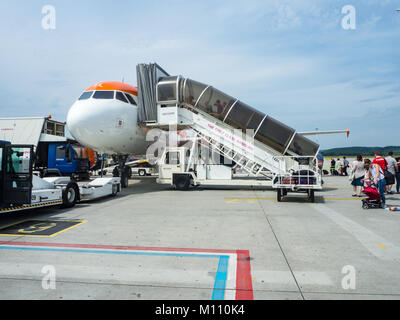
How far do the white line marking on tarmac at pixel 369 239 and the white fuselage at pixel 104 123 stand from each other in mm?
9484

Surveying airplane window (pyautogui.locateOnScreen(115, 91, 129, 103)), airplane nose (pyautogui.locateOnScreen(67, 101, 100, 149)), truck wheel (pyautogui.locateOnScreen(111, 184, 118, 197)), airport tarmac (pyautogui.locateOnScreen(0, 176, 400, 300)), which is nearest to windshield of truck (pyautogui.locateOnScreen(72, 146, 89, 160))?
airplane nose (pyautogui.locateOnScreen(67, 101, 100, 149))

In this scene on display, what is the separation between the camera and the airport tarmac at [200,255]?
340 cm

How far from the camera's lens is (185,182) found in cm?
1386

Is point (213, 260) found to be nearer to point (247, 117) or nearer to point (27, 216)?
point (27, 216)

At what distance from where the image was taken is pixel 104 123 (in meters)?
12.4

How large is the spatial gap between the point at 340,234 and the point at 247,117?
8269mm

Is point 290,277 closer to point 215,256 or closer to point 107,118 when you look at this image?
point 215,256

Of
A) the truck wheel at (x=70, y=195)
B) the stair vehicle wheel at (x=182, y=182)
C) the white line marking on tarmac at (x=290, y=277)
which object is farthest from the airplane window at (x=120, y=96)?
the white line marking on tarmac at (x=290, y=277)

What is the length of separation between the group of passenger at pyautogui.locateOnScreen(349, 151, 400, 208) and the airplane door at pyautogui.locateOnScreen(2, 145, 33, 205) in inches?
401

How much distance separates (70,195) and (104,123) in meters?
4.19

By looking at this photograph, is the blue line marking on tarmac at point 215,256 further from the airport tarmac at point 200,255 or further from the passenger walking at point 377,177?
the passenger walking at point 377,177

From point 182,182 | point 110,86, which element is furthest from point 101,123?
point 182,182
